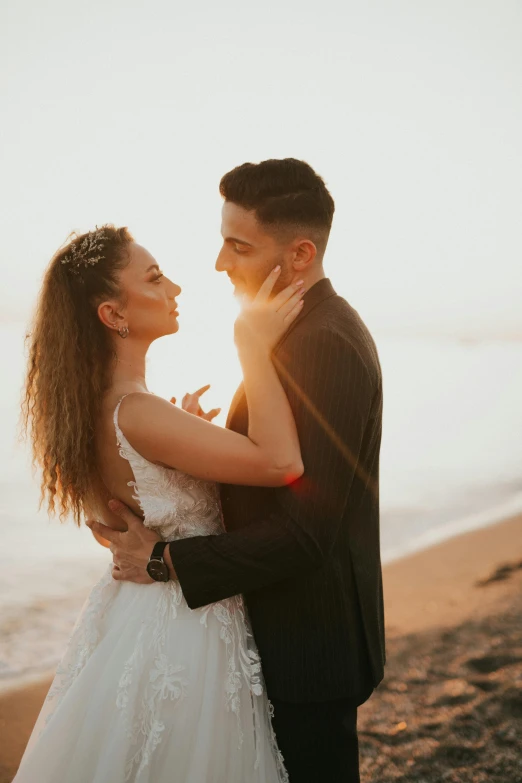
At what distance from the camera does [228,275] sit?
2754mm

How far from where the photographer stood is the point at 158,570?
8.24 feet

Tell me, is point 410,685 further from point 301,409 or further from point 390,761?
point 301,409

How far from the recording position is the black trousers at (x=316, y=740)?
8.19ft

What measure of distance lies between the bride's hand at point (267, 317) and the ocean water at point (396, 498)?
13.3ft

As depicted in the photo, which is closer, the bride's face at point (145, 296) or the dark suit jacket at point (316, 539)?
the dark suit jacket at point (316, 539)

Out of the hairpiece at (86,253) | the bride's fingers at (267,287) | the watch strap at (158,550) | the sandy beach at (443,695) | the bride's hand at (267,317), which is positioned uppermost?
the hairpiece at (86,253)

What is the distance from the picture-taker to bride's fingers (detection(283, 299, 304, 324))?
2516 millimetres

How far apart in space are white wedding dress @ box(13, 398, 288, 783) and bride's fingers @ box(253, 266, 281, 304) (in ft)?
2.19

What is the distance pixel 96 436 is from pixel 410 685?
3.29 metres

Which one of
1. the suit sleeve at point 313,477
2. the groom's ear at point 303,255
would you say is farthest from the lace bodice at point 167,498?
the groom's ear at point 303,255

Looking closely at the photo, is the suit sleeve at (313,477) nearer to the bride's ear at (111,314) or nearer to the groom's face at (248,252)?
the groom's face at (248,252)

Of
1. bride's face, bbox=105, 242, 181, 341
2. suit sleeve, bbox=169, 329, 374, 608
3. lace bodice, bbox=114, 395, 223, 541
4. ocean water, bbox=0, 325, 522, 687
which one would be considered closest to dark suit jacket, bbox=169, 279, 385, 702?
suit sleeve, bbox=169, 329, 374, 608

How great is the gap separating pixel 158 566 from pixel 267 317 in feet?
3.06

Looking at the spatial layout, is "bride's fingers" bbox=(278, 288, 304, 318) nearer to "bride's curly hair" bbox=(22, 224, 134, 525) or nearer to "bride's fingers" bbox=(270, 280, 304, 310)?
"bride's fingers" bbox=(270, 280, 304, 310)
